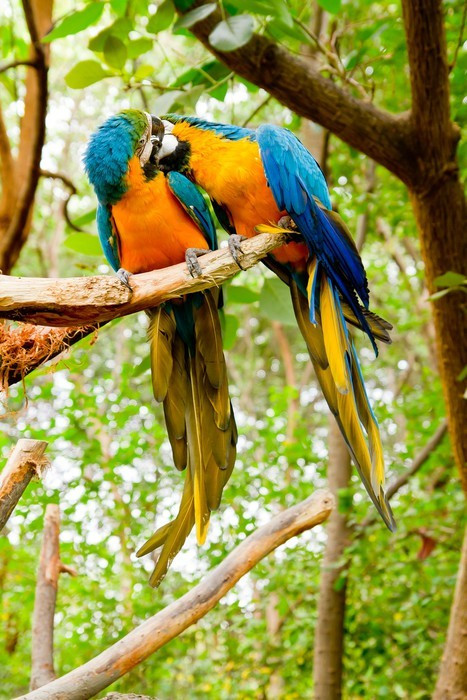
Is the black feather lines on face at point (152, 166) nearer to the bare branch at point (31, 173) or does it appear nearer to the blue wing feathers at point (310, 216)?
the blue wing feathers at point (310, 216)

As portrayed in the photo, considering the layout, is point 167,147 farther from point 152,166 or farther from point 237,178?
point 237,178

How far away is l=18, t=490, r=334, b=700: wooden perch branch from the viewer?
4.31ft

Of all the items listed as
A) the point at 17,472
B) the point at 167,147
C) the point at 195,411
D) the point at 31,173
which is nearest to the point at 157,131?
the point at 167,147

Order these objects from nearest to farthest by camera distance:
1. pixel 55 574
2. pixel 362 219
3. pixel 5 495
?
pixel 5 495 < pixel 55 574 < pixel 362 219

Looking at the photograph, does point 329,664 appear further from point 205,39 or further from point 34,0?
point 34,0

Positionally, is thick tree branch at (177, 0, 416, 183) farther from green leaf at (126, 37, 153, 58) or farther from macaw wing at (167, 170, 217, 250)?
macaw wing at (167, 170, 217, 250)

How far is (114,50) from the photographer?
1.53 metres

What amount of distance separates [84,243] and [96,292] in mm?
536

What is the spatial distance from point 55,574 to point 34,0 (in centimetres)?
174

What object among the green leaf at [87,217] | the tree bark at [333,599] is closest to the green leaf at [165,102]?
the green leaf at [87,217]

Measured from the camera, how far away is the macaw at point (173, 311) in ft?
4.49

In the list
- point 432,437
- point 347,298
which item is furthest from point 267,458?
point 347,298

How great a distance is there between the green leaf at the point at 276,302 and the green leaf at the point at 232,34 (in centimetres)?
50

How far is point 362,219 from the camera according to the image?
2.88 meters
